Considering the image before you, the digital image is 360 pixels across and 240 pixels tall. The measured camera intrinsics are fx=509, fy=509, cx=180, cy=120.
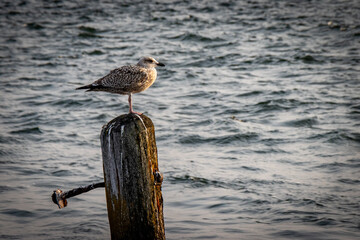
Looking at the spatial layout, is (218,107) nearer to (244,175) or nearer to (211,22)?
(244,175)

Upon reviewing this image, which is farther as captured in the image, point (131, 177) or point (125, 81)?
point (125, 81)

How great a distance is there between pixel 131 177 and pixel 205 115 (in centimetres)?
782

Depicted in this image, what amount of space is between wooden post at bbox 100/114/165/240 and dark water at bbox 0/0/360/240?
82.0 inches

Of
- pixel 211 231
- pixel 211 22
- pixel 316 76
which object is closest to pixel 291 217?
pixel 211 231

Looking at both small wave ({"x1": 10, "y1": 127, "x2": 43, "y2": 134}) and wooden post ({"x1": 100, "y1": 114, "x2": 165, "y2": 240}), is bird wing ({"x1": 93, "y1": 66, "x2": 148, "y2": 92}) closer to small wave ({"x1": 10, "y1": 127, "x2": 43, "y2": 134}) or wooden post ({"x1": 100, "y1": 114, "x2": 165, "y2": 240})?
wooden post ({"x1": 100, "y1": 114, "x2": 165, "y2": 240})

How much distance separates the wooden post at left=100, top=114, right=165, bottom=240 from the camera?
4590 mm

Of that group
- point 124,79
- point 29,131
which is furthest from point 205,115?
point 124,79

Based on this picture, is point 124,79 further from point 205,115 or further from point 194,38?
point 194,38

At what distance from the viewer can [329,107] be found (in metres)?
12.6

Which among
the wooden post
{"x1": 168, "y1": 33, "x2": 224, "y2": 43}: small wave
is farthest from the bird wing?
{"x1": 168, "y1": 33, "x2": 224, "y2": 43}: small wave

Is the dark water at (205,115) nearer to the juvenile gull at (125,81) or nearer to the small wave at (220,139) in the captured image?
the small wave at (220,139)

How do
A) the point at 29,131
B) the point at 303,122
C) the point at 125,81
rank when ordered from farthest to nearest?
1. the point at 303,122
2. the point at 29,131
3. the point at 125,81

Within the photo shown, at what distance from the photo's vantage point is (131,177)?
4.63 metres

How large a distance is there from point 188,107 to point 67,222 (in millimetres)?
6186
